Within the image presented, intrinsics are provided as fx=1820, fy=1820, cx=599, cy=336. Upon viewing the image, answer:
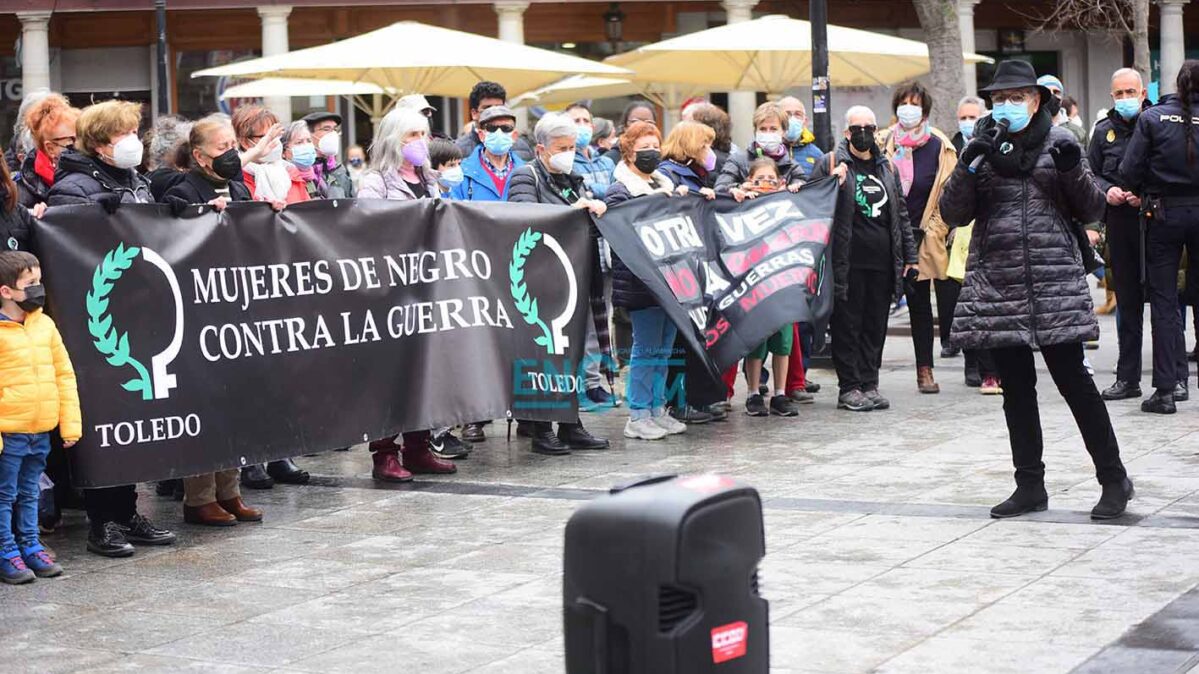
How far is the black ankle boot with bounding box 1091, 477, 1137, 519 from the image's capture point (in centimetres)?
767

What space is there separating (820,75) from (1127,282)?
4363 millimetres

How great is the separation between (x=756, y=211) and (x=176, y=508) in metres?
4.12

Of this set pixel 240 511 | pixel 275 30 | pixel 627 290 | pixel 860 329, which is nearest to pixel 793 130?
pixel 860 329

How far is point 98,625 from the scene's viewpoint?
641 centimetres

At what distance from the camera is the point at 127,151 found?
26.0 feet

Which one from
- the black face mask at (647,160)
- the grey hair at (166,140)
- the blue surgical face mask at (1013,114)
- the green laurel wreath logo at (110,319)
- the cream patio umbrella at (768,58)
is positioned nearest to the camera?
the green laurel wreath logo at (110,319)

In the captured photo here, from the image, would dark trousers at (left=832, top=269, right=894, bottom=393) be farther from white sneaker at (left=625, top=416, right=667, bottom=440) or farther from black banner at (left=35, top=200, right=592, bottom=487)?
black banner at (left=35, top=200, right=592, bottom=487)

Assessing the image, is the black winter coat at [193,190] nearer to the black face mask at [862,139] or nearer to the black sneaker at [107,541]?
the black sneaker at [107,541]

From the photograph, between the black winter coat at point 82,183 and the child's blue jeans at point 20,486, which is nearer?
the child's blue jeans at point 20,486

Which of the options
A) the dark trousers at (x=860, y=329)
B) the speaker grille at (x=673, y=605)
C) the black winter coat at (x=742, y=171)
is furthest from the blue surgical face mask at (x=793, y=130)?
the speaker grille at (x=673, y=605)

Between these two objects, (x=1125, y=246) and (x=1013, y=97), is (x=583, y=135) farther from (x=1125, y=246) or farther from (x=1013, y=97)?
(x=1013, y=97)

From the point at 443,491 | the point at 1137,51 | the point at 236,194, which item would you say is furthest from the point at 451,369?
the point at 1137,51

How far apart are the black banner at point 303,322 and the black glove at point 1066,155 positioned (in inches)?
126

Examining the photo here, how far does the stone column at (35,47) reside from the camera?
104 feet
